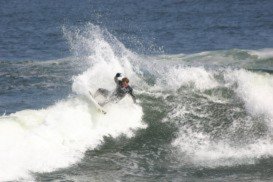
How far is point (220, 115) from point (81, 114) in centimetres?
531

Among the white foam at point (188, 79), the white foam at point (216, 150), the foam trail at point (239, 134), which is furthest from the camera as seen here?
the white foam at point (188, 79)

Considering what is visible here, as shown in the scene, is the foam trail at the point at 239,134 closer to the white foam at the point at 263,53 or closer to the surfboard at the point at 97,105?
the surfboard at the point at 97,105

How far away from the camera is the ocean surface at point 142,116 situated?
657 inches

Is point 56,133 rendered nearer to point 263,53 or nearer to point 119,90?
point 119,90

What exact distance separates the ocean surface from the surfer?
397 mm

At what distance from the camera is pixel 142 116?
21.2 m

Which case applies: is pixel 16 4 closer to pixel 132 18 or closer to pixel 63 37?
pixel 132 18

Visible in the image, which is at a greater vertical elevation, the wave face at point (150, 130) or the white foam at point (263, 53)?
the white foam at point (263, 53)

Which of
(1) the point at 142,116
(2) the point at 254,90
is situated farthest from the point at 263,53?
(1) the point at 142,116

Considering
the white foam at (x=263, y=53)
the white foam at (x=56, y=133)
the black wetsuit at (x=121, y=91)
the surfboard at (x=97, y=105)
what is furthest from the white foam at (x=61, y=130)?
the white foam at (x=263, y=53)

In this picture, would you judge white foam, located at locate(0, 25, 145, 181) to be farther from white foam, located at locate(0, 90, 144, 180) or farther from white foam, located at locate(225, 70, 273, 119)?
white foam, located at locate(225, 70, 273, 119)

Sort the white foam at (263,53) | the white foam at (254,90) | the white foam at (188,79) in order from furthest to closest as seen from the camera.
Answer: the white foam at (263,53) → the white foam at (188,79) → the white foam at (254,90)

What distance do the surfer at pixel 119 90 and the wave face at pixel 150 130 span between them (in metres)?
0.41

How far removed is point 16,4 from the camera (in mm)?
81750
